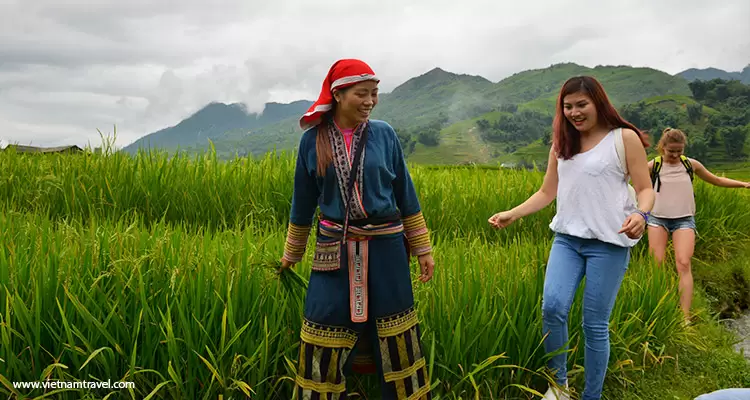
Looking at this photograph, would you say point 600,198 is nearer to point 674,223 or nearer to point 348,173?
point 348,173

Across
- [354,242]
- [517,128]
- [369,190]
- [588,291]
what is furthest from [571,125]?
[517,128]

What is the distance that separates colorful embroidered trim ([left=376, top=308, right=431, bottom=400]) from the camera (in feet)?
6.93

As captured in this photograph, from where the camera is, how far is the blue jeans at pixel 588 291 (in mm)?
2463

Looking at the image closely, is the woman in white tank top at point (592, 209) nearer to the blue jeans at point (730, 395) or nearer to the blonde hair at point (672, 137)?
the blue jeans at point (730, 395)

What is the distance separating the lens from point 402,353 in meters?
2.14

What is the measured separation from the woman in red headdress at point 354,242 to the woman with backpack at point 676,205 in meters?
3.17

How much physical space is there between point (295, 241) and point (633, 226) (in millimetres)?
1478

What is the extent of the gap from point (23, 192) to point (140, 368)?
14.5ft

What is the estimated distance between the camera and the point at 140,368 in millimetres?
2404

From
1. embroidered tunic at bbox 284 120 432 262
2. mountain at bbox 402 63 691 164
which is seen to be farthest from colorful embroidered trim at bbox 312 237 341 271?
mountain at bbox 402 63 691 164

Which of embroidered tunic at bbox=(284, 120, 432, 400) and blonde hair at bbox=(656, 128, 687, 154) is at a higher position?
blonde hair at bbox=(656, 128, 687, 154)

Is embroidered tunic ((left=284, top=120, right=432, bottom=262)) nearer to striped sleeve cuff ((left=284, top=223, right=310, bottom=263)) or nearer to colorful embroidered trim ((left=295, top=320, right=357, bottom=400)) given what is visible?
striped sleeve cuff ((left=284, top=223, right=310, bottom=263))

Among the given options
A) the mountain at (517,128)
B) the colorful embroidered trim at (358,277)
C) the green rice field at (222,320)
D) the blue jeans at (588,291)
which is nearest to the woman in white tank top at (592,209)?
the blue jeans at (588,291)

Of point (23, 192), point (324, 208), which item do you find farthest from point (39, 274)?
point (23, 192)
